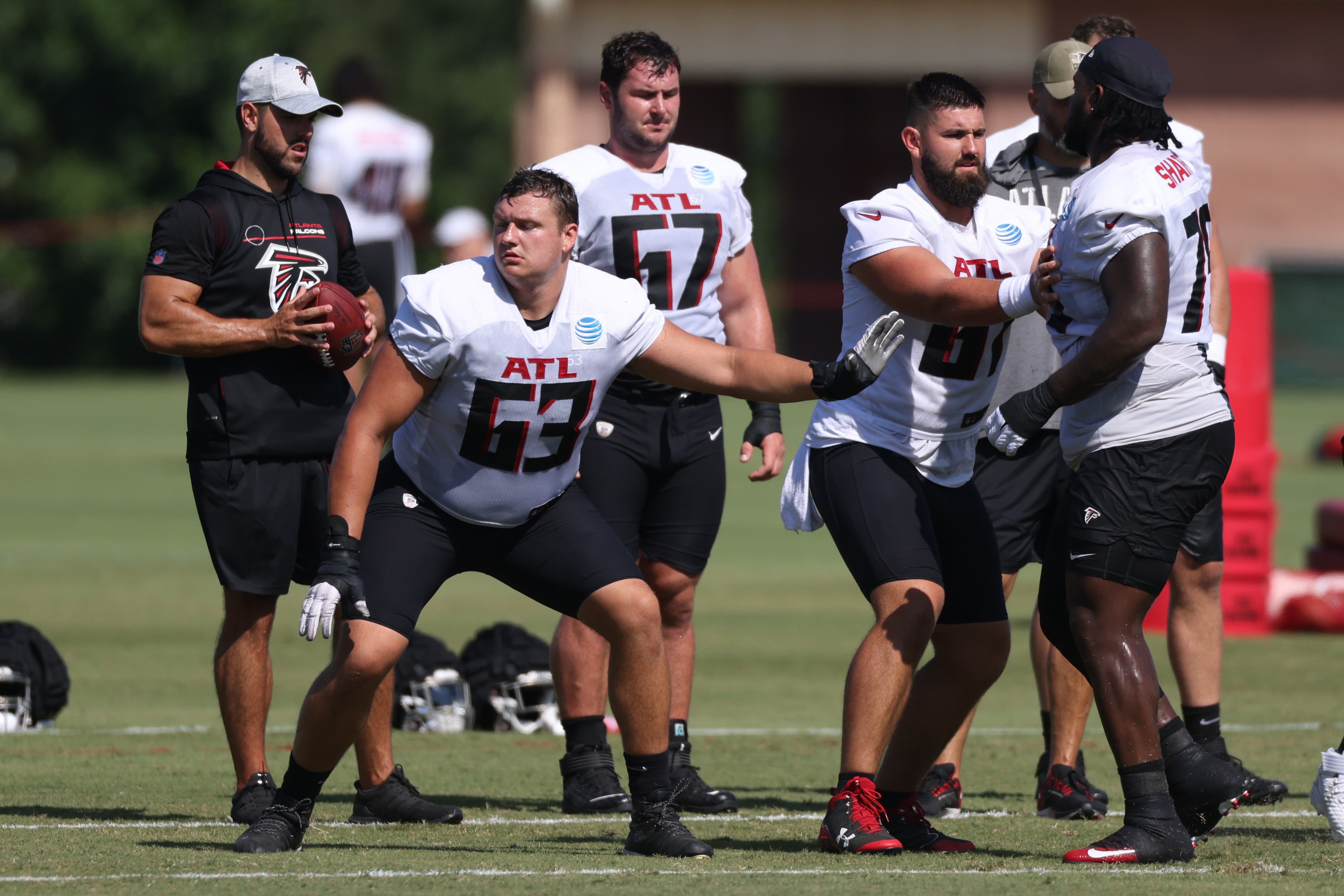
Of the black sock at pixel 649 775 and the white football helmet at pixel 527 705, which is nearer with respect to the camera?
the black sock at pixel 649 775

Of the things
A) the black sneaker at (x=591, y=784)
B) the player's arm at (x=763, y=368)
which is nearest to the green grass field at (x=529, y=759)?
the black sneaker at (x=591, y=784)

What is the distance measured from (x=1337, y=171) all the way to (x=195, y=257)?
31279 mm

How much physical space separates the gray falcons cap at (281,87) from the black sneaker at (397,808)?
2.27 m

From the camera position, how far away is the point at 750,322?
733 cm

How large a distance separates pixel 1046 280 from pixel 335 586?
7.26 feet

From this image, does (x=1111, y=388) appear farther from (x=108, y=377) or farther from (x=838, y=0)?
(x=108, y=377)

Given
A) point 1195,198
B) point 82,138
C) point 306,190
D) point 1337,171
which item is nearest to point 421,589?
point 306,190

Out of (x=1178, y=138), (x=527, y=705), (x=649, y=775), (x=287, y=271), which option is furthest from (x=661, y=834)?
(x=1178, y=138)

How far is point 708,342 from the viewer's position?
5.81 m

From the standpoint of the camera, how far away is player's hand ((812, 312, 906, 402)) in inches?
213

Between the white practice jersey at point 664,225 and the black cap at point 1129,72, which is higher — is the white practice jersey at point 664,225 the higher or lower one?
the lower one

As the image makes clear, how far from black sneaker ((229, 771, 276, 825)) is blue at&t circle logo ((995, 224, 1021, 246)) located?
293cm

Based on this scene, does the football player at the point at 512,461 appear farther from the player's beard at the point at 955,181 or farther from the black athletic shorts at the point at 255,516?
the black athletic shorts at the point at 255,516

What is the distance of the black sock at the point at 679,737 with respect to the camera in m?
6.84
